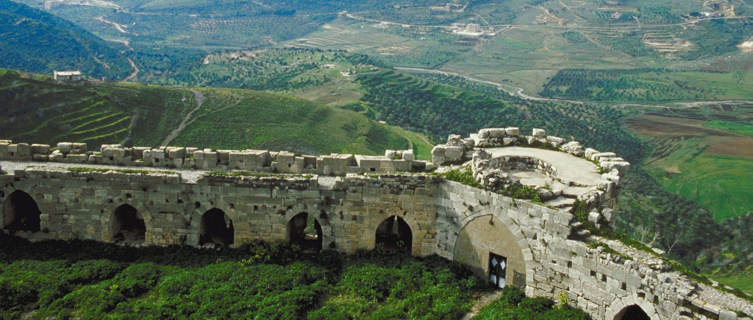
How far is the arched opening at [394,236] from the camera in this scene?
2299 cm

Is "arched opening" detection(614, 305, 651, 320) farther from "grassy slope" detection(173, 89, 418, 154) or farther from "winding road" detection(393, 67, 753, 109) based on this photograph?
"winding road" detection(393, 67, 753, 109)

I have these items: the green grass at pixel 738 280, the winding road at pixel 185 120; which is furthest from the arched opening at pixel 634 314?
the winding road at pixel 185 120

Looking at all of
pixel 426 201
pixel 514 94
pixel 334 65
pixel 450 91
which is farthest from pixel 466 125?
pixel 426 201

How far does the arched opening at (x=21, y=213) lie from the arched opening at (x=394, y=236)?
44.4 ft

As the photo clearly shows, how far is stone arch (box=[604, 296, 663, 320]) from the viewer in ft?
51.8

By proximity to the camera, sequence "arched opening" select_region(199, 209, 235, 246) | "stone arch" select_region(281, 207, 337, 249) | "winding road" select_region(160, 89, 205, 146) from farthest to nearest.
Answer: "winding road" select_region(160, 89, 205, 146) → "arched opening" select_region(199, 209, 235, 246) → "stone arch" select_region(281, 207, 337, 249)

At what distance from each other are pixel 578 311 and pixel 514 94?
133219mm

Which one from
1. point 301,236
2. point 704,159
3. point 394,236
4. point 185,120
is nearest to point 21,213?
point 301,236

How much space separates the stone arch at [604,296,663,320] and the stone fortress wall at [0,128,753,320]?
4.16 ft

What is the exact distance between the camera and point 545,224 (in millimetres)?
18547

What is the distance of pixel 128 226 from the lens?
24.2 metres

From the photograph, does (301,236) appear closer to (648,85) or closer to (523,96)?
(523,96)

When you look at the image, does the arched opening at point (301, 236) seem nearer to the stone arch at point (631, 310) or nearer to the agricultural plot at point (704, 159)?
the stone arch at point (631, 310)

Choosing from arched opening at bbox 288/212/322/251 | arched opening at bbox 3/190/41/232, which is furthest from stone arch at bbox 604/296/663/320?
arched opening at bbox 3/190/41/232
